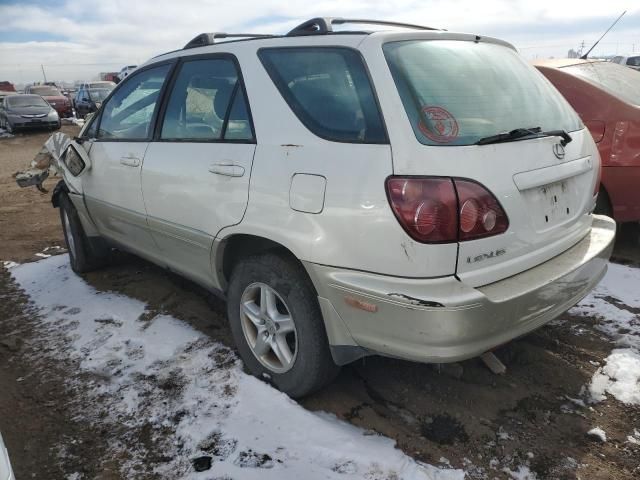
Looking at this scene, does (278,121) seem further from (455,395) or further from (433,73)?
(455,395)

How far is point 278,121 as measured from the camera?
8.33 ft

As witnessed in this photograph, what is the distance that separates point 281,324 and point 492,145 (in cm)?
132

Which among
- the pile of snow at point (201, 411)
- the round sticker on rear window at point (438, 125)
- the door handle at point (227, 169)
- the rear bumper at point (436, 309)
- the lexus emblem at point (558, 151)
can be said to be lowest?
the pile of snow at point (201, 411)

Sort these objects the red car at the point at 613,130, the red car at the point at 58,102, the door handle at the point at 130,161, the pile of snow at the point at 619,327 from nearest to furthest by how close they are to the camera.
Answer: the pile of snow at the point at 619,327
the door handle at the point at 130,161
the red car at the point at 613,130
the red car at the point at 58,102

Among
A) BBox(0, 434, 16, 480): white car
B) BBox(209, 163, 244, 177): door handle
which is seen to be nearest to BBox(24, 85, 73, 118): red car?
BBox(209, 163, 244, 177): door handle

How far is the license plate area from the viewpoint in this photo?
7.53 feet

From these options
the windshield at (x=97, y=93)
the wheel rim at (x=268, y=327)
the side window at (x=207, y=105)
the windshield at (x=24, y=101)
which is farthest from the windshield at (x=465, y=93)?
the windshield at (x=97, y=93)

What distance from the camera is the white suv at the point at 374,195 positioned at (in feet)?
6.78

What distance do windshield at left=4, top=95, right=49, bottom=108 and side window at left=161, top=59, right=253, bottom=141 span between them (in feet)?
67.9

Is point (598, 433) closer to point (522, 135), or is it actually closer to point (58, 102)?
point (522, 135)

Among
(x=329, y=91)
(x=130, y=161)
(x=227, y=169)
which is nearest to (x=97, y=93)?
(x=130, y=161)

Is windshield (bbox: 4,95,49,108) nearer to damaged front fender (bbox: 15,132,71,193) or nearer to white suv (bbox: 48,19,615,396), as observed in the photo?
damaged front fender (bbox: 15,132,71,193)

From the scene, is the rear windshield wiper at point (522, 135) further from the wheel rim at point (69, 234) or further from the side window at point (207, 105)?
the wheel rim at point (69, 234)

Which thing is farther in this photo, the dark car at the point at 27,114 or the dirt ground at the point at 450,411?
the dark car at the point at 27,114
